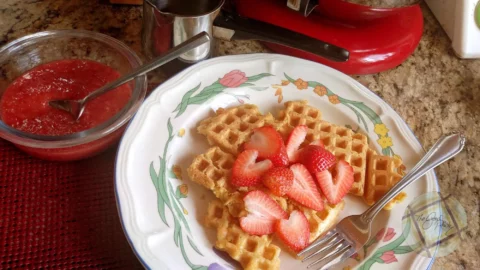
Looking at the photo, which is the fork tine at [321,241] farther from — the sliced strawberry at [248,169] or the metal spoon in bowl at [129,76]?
the metal spoon in bowl at [129,76]

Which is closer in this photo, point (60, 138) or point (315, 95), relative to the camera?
point (60, 138)

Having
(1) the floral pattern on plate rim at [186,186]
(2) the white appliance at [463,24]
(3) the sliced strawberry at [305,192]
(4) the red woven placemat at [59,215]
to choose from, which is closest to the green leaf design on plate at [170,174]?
(1) the floral pattern on plate rim at [186,186]

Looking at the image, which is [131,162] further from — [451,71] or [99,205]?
[451,71]

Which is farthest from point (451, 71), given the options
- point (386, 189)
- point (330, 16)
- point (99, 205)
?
point (99, 205)

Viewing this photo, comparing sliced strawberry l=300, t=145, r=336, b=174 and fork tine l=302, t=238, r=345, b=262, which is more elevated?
sliced strawberry l=300, t=145, r=336, b=174

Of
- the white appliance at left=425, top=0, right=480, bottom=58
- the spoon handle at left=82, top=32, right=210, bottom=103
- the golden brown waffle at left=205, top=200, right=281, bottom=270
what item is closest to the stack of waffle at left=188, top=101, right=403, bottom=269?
the golden brown waffle at left=205, top=200, right=281, bottom=270

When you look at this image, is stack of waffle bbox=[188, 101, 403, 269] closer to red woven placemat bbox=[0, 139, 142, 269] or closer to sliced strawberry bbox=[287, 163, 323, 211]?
sliced strawberry bbox=[287, 163, 323, 211]
